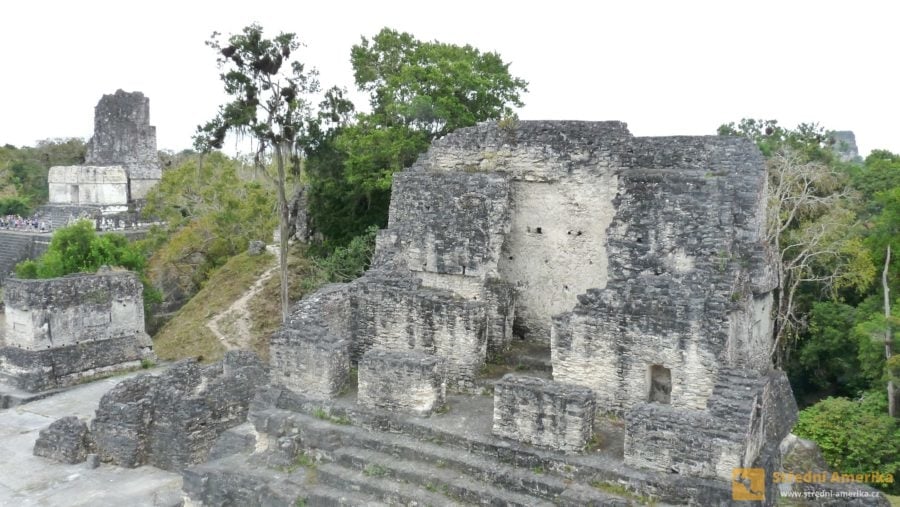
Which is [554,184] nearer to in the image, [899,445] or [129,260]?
[899,445]

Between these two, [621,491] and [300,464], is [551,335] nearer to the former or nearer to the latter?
[621,491]

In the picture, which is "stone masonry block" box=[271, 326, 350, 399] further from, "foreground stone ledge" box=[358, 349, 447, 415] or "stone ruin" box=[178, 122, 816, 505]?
"foreground stone ledge" box=[358, 349, 447, 415]

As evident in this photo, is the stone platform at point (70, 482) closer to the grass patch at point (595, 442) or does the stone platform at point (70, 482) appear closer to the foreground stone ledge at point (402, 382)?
the foreground stone ledge at point (402, 382)

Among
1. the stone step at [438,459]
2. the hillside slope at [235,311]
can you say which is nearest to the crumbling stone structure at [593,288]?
the stone step at [438,459]

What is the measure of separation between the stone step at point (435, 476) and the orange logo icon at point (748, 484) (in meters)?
2.09

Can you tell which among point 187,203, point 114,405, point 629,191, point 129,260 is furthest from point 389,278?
point 187,203

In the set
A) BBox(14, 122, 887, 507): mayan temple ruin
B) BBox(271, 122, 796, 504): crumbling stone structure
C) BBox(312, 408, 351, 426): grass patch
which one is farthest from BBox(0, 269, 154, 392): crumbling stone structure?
BBox(312, 408, 351, 426): grass patch

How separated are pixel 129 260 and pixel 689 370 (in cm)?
1976

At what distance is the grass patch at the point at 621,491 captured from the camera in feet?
25.3

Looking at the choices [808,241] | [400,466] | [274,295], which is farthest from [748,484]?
[274,295]

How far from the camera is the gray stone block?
496 inches

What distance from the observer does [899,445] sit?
13.5 m

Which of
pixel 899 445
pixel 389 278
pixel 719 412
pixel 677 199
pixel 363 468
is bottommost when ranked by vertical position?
pixel 899 445

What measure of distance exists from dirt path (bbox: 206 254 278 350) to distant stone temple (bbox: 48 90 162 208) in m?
15.3
